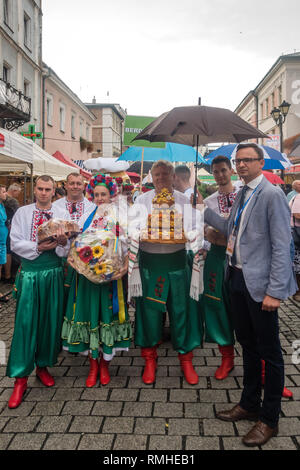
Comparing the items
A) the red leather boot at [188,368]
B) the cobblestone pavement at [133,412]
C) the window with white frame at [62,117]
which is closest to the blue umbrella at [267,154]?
the red leather boot at [188,368]

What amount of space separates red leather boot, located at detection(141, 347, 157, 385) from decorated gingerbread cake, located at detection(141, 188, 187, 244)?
1.08 meters

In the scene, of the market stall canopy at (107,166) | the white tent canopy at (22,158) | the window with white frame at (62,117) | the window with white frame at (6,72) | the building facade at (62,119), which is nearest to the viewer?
the market stall canopy at (107,166)

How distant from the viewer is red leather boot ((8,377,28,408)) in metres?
2.84

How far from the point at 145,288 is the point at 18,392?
1.35 meters

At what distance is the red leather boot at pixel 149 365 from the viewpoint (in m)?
3.25

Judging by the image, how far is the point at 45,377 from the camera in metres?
3.22

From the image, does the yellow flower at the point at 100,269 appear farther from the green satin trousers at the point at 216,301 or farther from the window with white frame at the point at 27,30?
the window with white frame at the point at 27,30

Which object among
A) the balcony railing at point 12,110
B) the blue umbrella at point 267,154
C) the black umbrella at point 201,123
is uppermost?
the balcony railing at point 12,110

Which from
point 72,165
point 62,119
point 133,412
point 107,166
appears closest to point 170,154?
point 107,166

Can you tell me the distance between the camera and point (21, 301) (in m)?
3.06

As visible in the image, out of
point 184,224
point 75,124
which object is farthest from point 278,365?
point 75,124

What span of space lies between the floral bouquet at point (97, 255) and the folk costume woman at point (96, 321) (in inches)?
5.0

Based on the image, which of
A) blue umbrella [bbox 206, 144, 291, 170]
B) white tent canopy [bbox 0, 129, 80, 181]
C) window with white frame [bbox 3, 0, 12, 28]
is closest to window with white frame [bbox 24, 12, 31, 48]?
window with white frame [bbox 3, 0, 12, 28]

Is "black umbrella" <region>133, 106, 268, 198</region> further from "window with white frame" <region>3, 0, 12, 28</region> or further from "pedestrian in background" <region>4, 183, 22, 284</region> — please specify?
"window with white frame" <region>3, 0, 12, 28</region>
